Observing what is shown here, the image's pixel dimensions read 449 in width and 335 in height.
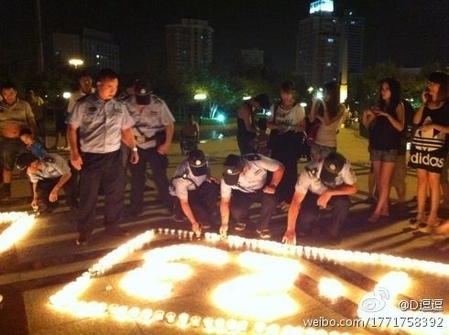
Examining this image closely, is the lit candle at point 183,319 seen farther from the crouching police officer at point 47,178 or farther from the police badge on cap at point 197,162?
the crouching police officer at point 47,178

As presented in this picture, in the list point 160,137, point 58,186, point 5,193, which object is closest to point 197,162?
point 160,137

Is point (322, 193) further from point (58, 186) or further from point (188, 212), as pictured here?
point (58, 186)

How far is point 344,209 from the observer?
4902 millimetres

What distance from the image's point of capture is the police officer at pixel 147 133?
558cm

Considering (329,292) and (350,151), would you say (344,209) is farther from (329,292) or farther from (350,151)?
(350,151)

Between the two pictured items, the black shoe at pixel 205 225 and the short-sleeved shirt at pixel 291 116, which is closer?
the black shoe at pixel 205 225

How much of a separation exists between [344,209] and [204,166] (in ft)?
4.93

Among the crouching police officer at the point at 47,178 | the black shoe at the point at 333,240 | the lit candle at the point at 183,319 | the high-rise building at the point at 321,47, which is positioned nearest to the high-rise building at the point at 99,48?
the high-rise building at the point at 321,47

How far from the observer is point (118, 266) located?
4316 millimetres

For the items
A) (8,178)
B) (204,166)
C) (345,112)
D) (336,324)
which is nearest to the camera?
(336,324)

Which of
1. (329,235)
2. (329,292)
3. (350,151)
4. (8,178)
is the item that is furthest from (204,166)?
(350,151)

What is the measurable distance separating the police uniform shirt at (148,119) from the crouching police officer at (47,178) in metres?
1.07

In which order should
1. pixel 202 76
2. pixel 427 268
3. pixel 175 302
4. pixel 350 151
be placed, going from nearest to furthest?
pixel 175 302
pixel 427 268
pixel 350 151
pixel 202 76

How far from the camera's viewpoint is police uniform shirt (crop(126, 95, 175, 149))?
5.62 meters
